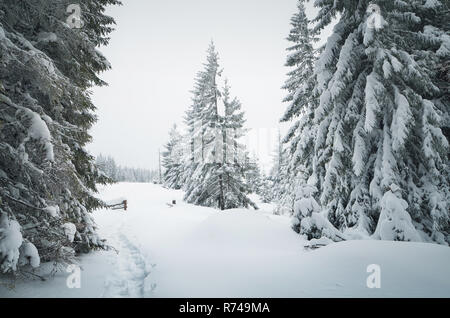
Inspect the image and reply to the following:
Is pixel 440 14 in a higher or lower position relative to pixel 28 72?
higher

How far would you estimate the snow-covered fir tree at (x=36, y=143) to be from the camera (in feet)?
14.5

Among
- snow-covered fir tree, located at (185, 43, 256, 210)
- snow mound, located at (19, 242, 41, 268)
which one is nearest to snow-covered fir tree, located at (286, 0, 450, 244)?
snow mound, located at (19, 242, 41, 268)

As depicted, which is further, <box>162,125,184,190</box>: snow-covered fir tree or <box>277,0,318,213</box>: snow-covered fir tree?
<box>162,125,184,190</box>: snow-covered fir tree

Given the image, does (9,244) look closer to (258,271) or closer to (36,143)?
(36,143)

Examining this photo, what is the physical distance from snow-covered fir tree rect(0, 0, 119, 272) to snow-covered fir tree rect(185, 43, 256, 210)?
14554 mm

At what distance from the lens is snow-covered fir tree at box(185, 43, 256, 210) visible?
20906 mm

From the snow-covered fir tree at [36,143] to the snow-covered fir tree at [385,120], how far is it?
761cm

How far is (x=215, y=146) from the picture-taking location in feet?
68.5

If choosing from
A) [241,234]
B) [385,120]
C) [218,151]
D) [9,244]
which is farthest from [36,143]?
[218,151]

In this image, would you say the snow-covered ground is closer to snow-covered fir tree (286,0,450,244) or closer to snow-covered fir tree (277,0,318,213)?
snow-covered fir tree (286,0,450,244)

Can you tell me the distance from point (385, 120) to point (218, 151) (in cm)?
1412

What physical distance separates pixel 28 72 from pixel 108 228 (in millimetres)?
9452
